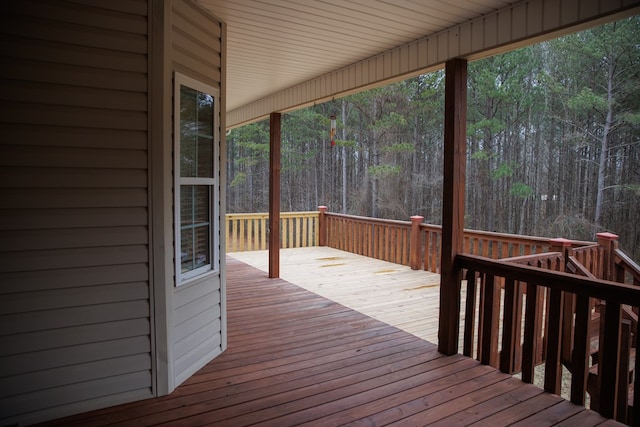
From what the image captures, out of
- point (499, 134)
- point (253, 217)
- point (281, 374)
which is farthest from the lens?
point (499, 134)

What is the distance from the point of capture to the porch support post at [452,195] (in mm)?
3498

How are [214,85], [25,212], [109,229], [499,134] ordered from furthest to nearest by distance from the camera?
[499,134]
[214,85]
[109,229]
[25,212]

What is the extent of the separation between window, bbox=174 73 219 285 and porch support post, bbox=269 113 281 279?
110 inches

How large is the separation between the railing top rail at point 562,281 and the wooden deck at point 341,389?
75 centimetres

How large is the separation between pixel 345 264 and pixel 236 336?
4.06m

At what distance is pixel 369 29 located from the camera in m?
3.56

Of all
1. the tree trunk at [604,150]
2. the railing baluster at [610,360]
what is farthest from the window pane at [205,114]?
the tree trunk at [604,150]

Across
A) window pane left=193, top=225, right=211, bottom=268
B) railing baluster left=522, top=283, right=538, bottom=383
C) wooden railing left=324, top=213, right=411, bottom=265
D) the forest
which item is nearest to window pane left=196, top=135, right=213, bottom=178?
window pane left=193, top=225, right=211, bottom=268

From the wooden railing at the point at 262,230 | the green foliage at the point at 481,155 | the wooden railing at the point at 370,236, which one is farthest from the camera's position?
the green foliage at the point at 481,155

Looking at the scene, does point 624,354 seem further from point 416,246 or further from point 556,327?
point 416,246

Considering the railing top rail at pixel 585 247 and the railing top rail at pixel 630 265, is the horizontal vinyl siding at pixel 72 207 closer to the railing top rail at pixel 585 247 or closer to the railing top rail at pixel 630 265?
the railing top rail at pixel 585 247

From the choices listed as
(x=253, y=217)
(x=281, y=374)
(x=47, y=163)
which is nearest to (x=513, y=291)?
(x=281, y=374)

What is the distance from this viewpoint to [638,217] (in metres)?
9.54

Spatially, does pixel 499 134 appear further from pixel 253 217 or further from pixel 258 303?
pixel 258 303
